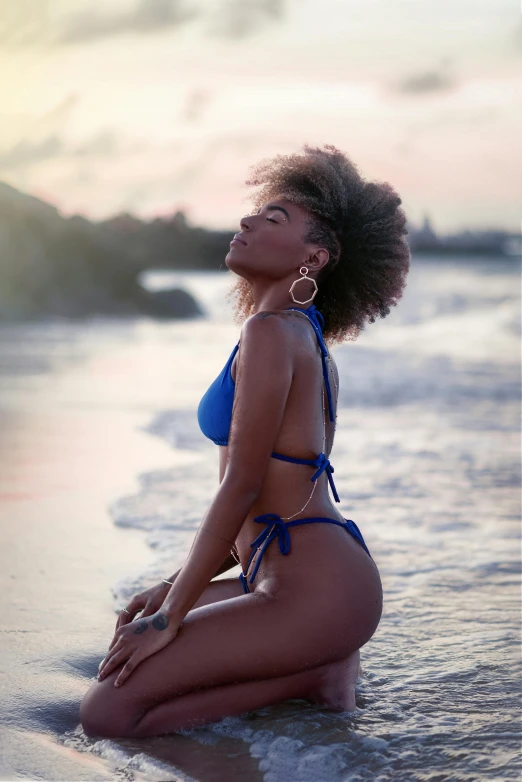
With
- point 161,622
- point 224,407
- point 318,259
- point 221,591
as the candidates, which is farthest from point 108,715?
point 318,259

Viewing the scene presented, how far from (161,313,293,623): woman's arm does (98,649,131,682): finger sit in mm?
183

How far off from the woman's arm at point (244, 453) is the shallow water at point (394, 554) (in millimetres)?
514

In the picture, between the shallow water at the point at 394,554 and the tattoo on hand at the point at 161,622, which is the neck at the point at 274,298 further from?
the shallow water at the point at 394,554

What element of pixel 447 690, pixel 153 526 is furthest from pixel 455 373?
pixel 447 690

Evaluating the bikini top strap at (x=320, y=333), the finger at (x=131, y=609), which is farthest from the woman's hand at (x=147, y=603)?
the bikini top strap at (x=320, y=333)

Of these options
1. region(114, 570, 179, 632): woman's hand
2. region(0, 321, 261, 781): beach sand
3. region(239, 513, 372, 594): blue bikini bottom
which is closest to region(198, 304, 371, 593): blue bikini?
region(239, 513, 372, 594): blue bikini bottom

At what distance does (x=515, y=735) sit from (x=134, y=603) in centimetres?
133

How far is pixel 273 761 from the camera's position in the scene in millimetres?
2916

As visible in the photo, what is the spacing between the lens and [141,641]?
2.97 meters

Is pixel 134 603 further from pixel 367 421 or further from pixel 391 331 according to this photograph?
pixel 391 331

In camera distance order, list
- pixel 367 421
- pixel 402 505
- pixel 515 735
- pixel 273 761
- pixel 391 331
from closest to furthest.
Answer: pixel 273 761, pixel 515 735, pixel 402 505, pixel 367 421, pixel 391 331

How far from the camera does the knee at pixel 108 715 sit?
2.97 metres

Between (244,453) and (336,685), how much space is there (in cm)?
86

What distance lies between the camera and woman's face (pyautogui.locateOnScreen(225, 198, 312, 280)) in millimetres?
3309
